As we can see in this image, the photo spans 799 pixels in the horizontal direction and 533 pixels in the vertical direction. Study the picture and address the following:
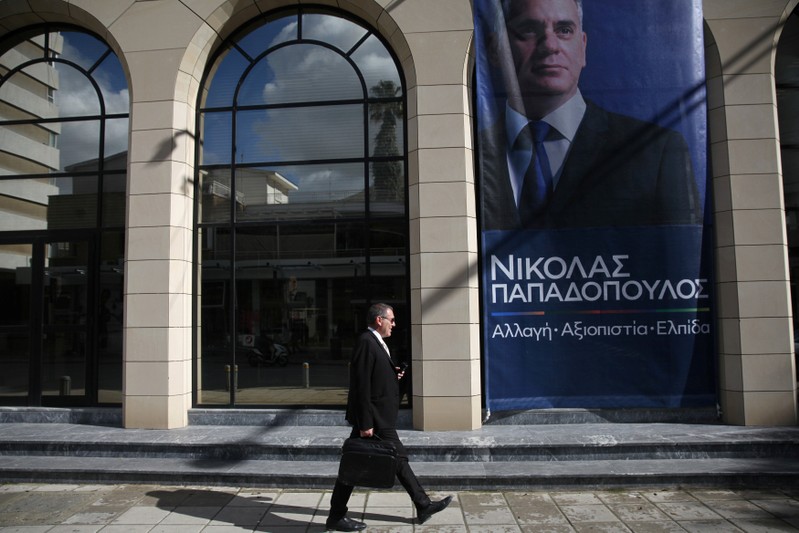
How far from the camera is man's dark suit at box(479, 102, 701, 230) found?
7.89 metres

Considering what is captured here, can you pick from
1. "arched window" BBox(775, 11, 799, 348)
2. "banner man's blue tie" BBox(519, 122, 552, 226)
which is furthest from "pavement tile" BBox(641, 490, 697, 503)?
"arched window" BBox(775, 11, 799, 348)

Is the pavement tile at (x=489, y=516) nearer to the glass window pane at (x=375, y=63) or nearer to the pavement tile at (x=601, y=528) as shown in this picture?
the pavement tile at (x=601, y=528)

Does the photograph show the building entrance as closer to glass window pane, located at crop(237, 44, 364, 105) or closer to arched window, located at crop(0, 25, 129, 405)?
arched window, located at crop(0, 25, 129, 405)

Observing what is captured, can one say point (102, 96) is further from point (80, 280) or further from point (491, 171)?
point (491, 171)

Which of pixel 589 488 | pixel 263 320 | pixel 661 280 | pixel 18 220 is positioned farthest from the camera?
pixel 18 220

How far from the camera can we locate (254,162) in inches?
354

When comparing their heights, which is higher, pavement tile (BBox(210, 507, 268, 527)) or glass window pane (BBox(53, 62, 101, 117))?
glass window pane (BBox(53, 62, 101, 117))

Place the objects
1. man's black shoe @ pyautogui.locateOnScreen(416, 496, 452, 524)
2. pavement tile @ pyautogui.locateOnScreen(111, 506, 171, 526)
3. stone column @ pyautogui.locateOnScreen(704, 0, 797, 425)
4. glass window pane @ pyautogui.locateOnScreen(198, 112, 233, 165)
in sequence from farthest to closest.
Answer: glass window pane @ pyautogui.locateOnScreen(198, 112, 233, 165) < stone column @ pyautogui.locateOnScreen(704, 0, 797, 425) < pavement tile @ pyautogui.locateOnScreen(111, 506, 171, 526) < man's black shoe @ pyautogui.locateOnScreen(416, 496, 452, 524)

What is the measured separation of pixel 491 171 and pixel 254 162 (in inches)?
150

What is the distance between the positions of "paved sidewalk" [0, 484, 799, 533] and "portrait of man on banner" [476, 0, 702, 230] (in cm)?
367

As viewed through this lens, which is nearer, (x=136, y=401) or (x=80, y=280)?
(x=136, y=401)

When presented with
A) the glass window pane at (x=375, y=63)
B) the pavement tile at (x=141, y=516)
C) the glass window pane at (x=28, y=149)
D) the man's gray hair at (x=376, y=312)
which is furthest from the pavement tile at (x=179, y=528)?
the glass window pane at (x=28, y=149)

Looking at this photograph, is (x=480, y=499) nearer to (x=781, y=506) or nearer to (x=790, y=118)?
(x=781, y=506)

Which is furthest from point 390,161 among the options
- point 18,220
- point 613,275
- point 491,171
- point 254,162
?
point 18,220
